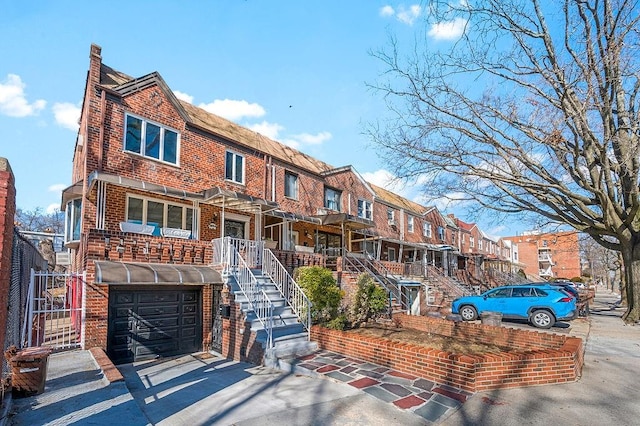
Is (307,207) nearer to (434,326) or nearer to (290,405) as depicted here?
(434,326)

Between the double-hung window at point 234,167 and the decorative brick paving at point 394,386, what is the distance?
8707mm

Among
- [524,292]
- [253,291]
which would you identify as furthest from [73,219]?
[524,292]

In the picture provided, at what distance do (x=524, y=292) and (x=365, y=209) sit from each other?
11506 mm

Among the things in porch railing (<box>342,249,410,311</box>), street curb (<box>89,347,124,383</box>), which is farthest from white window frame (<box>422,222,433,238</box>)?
street curb (<box>89,347,124,383</box>)

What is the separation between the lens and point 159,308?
34.3 ft

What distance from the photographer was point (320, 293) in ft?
34.9

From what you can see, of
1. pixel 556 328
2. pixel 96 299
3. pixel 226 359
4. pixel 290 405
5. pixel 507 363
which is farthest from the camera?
pixel 556 328

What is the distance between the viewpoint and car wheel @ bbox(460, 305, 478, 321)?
49.3 ft

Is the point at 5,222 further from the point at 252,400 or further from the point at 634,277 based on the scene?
the point at 634,277

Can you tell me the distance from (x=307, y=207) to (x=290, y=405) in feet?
43.4

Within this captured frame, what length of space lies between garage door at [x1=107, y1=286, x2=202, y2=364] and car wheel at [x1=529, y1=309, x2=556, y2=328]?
1166 centimetres

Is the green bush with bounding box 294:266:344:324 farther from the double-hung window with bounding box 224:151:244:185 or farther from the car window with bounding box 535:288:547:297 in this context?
the car window with bounding box 535:288:547:297

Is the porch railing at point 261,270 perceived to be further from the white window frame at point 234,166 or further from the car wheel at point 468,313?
the car wheel at point 468,313

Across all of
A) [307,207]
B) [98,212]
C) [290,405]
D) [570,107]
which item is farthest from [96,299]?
[570,107]
